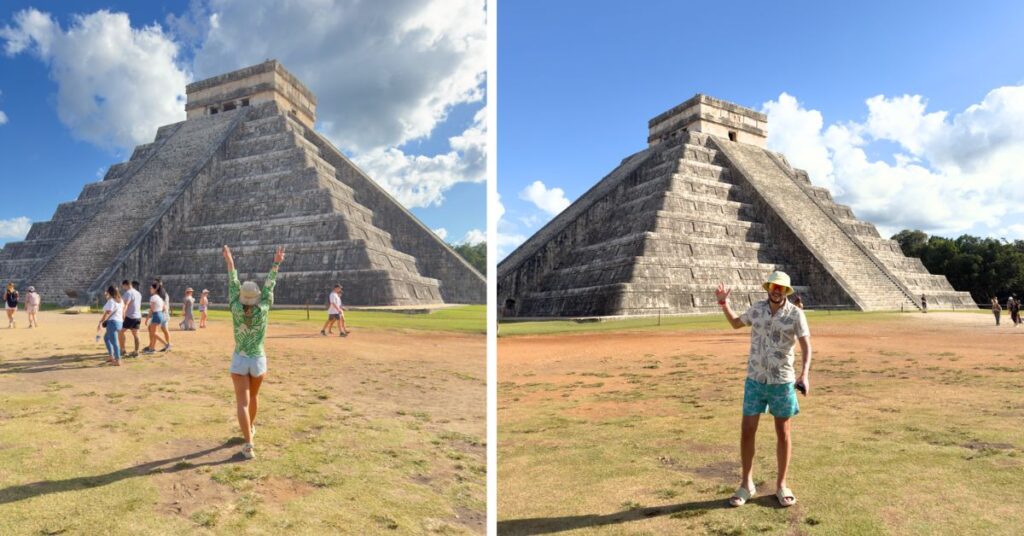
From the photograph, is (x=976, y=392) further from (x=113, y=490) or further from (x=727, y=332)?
(x=727, y=332)

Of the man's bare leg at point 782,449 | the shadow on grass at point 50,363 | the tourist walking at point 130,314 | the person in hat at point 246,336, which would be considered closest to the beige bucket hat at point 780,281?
the man's bare leg at point 782,449

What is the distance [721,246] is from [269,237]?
24.5 m

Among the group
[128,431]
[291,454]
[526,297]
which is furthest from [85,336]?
[526,297]

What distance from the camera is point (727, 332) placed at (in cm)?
1923

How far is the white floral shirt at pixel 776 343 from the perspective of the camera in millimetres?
4154

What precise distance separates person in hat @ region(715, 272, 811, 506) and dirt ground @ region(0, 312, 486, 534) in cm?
216

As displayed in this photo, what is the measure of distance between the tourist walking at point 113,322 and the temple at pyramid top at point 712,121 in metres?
42.3

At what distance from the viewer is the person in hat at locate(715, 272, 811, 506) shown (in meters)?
4.13

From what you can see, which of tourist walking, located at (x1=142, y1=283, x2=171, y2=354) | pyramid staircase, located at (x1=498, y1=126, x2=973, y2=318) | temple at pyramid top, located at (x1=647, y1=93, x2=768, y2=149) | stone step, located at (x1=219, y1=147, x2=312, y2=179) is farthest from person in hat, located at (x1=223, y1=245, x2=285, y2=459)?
temple at pyramid top, located at (x1=647, y1=93, x2=768, y2=149)

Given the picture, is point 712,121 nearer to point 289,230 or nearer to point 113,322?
point 289,230

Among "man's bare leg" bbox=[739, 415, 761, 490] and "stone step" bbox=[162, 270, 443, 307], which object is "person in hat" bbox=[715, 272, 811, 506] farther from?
"stone step" bbox=[162, 270, 443, 307]

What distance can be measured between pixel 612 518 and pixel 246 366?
3.30m

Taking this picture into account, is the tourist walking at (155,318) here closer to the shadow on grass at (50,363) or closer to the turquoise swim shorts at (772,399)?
the shadow on grass at (50,363)

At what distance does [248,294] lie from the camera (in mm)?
4699
